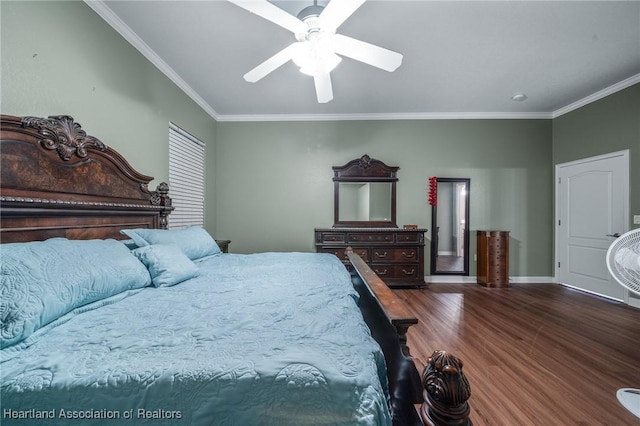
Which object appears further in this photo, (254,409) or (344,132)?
(344,132)

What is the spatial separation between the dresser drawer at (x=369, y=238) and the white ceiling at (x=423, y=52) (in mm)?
1990

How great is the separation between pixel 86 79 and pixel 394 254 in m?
3.93

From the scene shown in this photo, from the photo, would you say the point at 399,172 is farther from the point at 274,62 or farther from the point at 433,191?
→ the point at 274,62

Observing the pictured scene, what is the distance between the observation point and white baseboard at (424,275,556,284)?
4.36 meters

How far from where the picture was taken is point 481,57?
9.11 ft

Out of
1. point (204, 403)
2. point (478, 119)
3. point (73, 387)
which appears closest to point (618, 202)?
point (478, 119)

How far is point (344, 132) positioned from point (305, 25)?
2.86m

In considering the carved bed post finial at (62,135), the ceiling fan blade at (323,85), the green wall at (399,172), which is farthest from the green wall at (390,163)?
the carved bed post finial at (62,135)

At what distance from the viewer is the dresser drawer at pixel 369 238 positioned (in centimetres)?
408

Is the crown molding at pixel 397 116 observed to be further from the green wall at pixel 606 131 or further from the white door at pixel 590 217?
the white door at pixel 590 217

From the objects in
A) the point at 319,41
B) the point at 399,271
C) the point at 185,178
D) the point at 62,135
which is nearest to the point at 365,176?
the point at 399,271

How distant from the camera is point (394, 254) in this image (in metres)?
4.07

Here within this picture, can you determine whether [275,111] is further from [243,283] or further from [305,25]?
[243,283]

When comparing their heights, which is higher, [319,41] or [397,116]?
[397,116]
